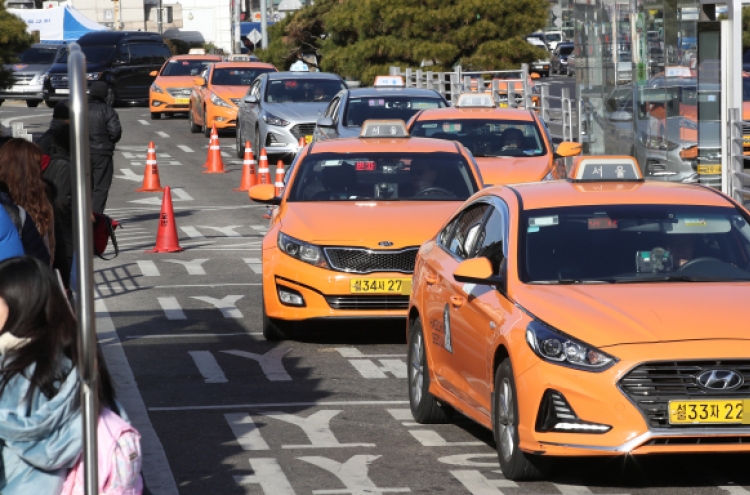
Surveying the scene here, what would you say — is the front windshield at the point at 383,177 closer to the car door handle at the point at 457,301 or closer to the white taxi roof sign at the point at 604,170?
the white taxi roof sign at the point at 604,170

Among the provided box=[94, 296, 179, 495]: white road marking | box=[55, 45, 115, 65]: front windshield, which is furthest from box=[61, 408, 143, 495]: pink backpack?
box=[55, 45, 115, 65]: front windshield

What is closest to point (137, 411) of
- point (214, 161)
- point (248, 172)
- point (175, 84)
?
point (248, 172)

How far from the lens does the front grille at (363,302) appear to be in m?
11.6

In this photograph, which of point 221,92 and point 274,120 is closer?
point 274,120

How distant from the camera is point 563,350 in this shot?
7105 millimetres

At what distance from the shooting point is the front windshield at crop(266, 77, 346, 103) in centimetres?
2794

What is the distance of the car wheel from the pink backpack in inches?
172

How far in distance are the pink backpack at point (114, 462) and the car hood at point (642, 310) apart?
2951 millimetres

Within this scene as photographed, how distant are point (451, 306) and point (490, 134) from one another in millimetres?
10204

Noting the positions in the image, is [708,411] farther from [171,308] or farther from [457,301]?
[171,308]

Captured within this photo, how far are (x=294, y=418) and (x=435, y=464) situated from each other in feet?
4.65

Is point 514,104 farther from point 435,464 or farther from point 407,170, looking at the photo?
point 435,464

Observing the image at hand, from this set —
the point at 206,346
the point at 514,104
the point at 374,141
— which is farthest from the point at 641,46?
the point at 514,104

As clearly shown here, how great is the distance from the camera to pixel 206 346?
11.8 meters
